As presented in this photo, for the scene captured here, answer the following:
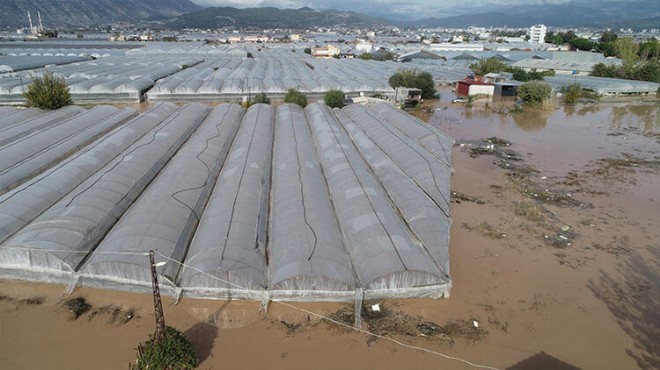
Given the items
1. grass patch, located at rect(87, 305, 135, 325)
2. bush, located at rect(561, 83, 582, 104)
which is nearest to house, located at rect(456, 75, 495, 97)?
bush, located at rect(561, 83, 582, 104)

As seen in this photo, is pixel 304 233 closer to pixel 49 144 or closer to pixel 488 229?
pixel 488 229

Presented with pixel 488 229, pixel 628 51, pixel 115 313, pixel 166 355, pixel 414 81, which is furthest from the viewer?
pixel 628 51

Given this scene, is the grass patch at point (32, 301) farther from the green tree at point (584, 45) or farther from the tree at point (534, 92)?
the green tree at point (584, 45)

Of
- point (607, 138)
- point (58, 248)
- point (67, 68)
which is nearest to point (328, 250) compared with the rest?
point (58, 248)

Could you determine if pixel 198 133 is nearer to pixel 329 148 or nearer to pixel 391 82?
pixel 329 148

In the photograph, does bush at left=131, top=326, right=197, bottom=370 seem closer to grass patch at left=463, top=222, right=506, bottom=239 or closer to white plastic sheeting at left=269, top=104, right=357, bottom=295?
white plastic sheeting at left=269, top=104, right=357, bottom=295

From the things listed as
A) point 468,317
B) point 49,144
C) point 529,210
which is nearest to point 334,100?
point 49,144

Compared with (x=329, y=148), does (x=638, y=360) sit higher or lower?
lower
